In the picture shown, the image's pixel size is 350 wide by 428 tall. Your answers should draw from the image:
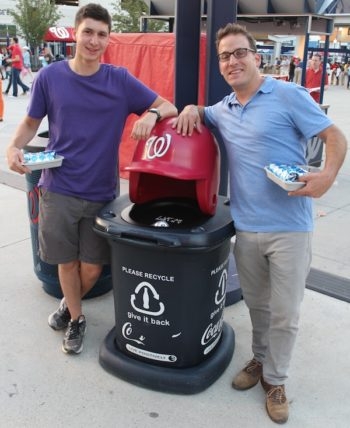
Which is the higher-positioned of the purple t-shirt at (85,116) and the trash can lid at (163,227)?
the purple t-shirt at (85,116)

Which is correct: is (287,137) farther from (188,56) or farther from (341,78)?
(341,78)

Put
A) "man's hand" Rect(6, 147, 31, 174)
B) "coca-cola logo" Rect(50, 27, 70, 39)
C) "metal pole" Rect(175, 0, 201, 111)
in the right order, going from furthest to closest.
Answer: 1. "coca-cola logo" Rect(50, 27, 70, 39)
2. "metal pole" Rect(175, 0, 201, 111)
3. "man's hand" Rect(6, 147, 31, 174)

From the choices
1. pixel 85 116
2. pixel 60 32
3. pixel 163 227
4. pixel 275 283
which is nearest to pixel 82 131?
pixel 85 116

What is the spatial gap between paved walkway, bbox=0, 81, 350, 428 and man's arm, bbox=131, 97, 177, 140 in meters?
1.31

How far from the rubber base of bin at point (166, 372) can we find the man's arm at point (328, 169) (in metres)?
1.11

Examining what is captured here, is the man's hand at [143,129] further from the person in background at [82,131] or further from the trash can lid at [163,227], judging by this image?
the trash can lid at [163,227]

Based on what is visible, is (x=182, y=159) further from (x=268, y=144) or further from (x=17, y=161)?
(x=17, y=161)

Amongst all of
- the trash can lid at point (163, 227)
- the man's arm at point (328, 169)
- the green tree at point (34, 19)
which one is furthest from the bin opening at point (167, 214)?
the green tree at point (34, 19)

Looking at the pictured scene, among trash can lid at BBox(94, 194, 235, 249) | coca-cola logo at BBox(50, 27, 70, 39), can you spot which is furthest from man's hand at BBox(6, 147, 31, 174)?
coca-cola logo at BBox(50, 27, 70, 39)

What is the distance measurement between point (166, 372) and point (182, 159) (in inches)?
43.7

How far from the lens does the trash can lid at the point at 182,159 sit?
2195 millimetres

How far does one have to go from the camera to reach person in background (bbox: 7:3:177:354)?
245 centimetres

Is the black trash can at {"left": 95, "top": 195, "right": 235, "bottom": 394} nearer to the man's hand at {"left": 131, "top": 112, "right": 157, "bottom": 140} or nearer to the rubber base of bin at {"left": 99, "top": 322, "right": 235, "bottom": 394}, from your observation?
the rubber base of bin at {"left": 99, "top": 322, "right": 235, "bottom": 394}

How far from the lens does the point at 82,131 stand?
8.21 ft
